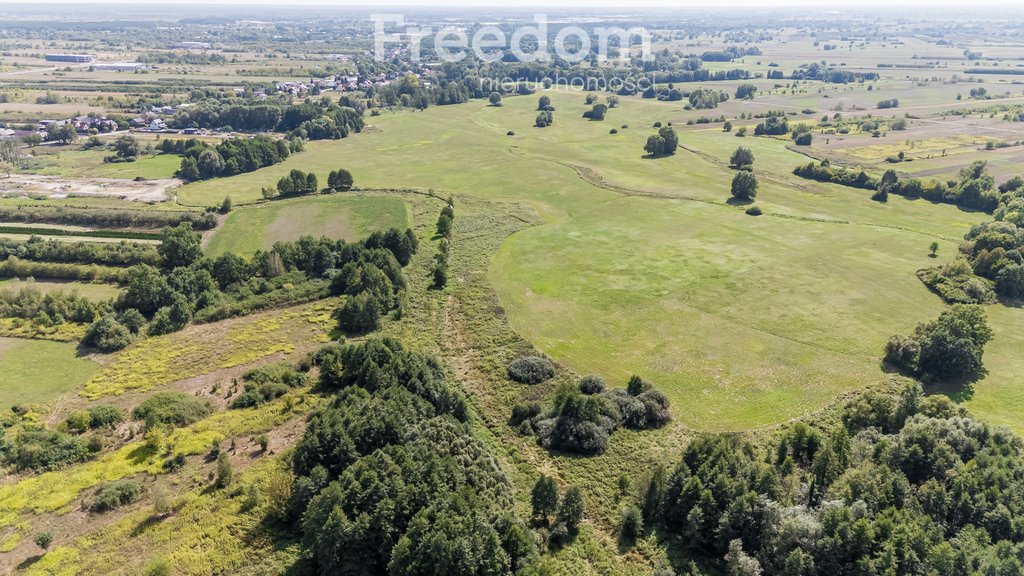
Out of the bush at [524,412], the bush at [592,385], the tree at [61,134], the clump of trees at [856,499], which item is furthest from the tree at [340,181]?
the tree at [61,134]

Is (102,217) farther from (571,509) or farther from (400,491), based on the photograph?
(571,509)

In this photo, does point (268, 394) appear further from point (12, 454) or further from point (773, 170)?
point (773, 170)

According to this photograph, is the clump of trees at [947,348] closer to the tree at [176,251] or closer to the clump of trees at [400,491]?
the clump of trees at [400,491]

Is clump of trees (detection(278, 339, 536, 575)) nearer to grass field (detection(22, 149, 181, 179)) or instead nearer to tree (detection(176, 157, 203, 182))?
tree (detection(176, 157, 203, 182))

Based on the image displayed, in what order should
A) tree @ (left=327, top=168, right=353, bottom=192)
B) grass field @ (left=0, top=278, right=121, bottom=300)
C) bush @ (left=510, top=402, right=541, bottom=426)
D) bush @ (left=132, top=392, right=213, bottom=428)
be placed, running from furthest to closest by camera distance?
tree @ (left=327, top=168, right=353, bottom=192) < grass field @ (left=0, top=278, right=121, bottom=300) < bush @ (left=510, top=402, right=541, bottom=426) < bush @ (left=132, top=392, right=213, bottom=428)

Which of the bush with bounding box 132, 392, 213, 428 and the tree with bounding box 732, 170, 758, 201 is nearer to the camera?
the bush with bounding box 132, 392, 213, 428

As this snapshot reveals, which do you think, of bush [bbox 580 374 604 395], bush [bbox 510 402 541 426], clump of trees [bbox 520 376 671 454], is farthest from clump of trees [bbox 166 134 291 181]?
bush [bbox 580 374 604 395]

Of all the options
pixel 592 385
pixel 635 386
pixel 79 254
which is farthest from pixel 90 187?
pixel 635 386
